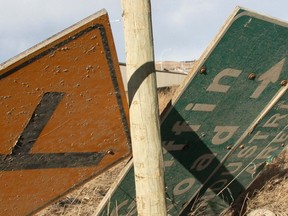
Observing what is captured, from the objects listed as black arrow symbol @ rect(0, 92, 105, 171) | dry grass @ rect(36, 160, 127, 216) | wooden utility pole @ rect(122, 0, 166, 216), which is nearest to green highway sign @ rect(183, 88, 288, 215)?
dry grass @ rect(36, 160, 127, 216)

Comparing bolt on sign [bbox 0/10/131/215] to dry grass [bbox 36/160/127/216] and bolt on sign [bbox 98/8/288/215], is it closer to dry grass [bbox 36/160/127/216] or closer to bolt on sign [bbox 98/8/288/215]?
bolt on sign [bbox 98/8/288/215]

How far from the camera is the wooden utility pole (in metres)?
2.58

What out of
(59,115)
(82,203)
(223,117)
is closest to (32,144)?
(59,115)

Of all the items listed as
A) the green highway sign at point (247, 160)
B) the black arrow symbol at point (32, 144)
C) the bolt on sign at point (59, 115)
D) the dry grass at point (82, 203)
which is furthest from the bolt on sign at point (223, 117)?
the dry grass at point (82, 203)

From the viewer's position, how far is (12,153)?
2.85 metres

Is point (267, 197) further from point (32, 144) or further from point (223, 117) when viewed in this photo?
point (32, 144)

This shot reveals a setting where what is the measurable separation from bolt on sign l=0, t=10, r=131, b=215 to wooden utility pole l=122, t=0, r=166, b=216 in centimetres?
34

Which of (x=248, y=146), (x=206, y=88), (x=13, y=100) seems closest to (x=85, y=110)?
(x=13, y=100)

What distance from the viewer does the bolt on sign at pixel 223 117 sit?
3531 millimetres

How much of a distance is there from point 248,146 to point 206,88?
3.66 ft

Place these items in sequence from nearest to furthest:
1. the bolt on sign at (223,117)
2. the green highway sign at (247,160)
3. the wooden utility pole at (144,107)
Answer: the wooden utility pole at (144,107) → the bolt on sign at (223,117) → the green highway sign at (247,160)

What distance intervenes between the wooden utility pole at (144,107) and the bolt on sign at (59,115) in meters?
0.34

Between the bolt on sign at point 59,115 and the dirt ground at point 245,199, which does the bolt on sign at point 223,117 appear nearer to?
the bolt on sign at point 59,115

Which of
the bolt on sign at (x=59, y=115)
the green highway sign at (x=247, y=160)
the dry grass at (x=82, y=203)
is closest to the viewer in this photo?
the bolt on sign at (x=59, y=115)
